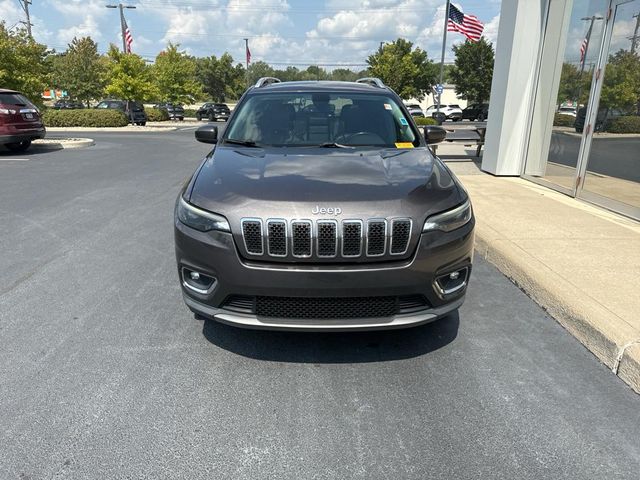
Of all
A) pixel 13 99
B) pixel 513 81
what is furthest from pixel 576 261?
pixel 13 99

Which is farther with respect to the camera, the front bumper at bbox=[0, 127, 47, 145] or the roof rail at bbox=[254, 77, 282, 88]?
the front bumper at bbox=[0, 127, 47, 145]

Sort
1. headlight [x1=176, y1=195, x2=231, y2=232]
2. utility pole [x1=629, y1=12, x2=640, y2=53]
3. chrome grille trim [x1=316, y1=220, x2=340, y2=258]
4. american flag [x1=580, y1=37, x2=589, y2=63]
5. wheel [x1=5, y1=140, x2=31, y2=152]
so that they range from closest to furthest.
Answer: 1. chrome grille trim [x1=316, y1=220, x2=340, y2=258]
2. headlight [x1=176, y1=195, x2=231, y2=232]
3. utility pole [x1=629, y1=12, x2=640, y2=53]
4. american flag [x1=580, y1=37, x2=589, y2=63]
5. wheel [x1=5, y1=140, x2=31, y2=152]

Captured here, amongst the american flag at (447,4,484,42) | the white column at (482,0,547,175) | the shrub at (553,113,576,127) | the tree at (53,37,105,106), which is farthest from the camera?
the tree at (53,37,105,106)

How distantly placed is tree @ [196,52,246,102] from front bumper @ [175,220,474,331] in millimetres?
64871

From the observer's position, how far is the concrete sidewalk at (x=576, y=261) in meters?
3.18

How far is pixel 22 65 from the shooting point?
16219 mm

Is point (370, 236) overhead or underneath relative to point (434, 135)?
underneath

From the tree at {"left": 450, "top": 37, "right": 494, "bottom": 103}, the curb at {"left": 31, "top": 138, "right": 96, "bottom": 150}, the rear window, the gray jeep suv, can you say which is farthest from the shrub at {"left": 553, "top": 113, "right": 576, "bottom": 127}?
the tree at {"left": 450, "top": 37, "right": 494, "bottom": 103}

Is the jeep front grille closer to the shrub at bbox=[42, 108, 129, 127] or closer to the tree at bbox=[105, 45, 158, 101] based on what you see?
the shrub at bbox=[42, 108, 129, 127]

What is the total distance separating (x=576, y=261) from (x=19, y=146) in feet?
50.9

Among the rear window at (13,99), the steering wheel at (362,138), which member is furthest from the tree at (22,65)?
the steering wheel at (362,138)

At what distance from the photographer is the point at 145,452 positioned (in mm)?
2309

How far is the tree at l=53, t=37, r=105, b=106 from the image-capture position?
3500cm

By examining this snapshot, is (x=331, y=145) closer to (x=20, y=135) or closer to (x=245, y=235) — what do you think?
(x=245, y=235)
